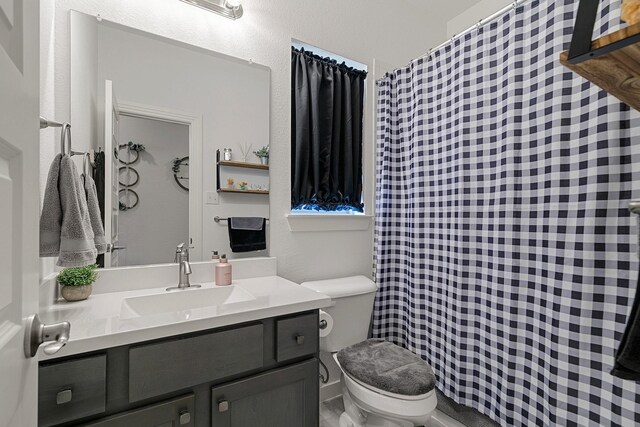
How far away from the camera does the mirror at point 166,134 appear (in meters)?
1.28

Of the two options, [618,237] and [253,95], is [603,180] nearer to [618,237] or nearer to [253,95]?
[618,237]

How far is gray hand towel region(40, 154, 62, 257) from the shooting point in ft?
3.00

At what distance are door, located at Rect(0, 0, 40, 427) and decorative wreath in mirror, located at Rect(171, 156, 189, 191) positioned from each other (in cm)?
89

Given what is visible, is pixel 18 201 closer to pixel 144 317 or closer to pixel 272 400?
pixel 144 317

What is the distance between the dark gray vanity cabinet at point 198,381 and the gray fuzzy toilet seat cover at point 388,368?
0.79 ft

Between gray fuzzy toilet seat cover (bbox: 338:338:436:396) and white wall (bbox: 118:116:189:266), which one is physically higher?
white wall (bbox: 118:116:189:266)

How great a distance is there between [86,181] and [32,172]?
0.68 m

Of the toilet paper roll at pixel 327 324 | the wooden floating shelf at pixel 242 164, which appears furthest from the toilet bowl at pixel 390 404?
the wooden floating shelf at pixel 242 164

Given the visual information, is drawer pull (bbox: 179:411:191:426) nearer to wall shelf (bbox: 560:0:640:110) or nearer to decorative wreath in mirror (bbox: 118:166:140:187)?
decorative wreath in mirror (bbox: 118:166:140:187)

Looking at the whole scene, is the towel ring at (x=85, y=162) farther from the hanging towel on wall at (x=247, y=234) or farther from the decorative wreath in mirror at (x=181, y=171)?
the hanging towel on wall at (x=247, y=234)

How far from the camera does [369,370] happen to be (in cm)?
134

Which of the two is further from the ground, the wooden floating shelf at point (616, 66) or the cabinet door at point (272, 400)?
the wooden floating shelf at point (616, 66)

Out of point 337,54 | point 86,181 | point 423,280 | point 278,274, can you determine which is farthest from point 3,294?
point 337,54

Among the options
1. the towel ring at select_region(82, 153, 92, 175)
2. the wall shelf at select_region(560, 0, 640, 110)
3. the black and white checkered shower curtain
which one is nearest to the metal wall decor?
the towel ring at select_region(82, 153, 92, 175)
